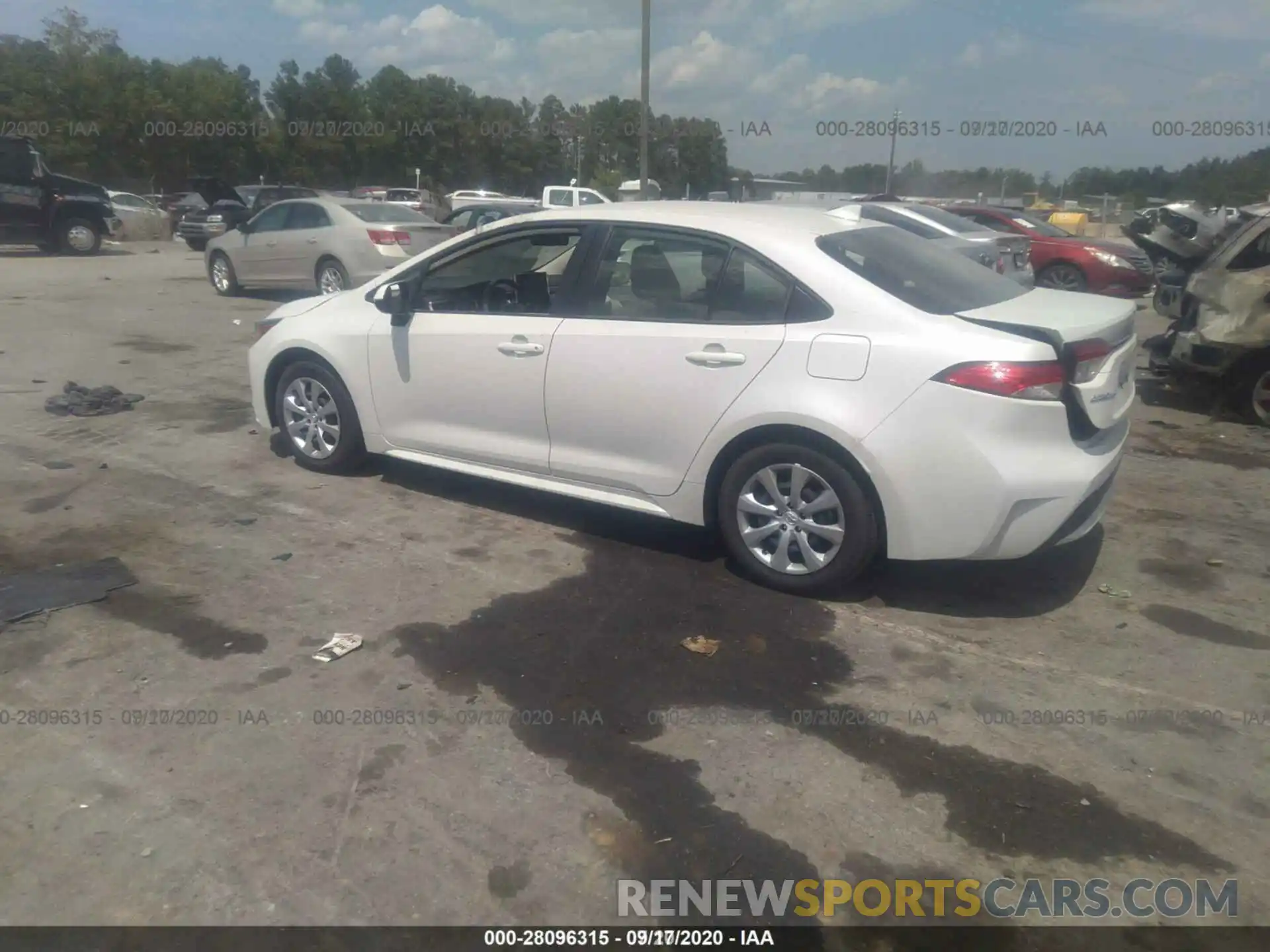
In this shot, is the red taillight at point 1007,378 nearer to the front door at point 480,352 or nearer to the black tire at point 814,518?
the black tire at point 814,518

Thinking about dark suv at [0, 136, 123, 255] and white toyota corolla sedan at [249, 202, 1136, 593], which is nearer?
white toyota corolla sedan at [249, 202, 1136, 593]

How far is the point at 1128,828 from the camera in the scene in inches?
121

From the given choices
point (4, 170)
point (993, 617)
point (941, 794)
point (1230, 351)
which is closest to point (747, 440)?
point (993, 617)

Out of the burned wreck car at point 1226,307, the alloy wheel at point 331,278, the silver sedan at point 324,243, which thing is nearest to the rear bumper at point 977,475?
the burned wreck car at point 1226,307

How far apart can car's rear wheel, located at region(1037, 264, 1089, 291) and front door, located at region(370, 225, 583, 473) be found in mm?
12089

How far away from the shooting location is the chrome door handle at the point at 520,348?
16.7 ft

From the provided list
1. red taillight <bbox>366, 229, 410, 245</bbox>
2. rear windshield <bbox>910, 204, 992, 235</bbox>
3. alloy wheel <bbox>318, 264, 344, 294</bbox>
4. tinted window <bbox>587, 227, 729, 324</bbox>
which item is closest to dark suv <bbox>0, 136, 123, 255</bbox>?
alloy wheel <bbox>318, 264, 344, 294</bbox>

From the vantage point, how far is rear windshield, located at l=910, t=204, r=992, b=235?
13.3m

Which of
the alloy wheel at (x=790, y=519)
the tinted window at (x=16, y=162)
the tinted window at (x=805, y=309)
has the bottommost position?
the alloy wheel at (x=790, y=519)

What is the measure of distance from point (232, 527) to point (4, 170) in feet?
63.8

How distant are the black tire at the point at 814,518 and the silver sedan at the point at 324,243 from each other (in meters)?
9.34

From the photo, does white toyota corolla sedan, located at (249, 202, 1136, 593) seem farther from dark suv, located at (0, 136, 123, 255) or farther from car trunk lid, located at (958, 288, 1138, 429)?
dark suv, located at (0, 136, 123, 255)

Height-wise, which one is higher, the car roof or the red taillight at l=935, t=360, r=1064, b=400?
the car roof

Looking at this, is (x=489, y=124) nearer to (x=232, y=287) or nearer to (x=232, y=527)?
(x=232, y=287)
